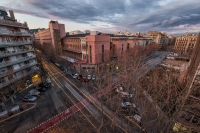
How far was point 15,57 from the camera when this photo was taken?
23.7 m

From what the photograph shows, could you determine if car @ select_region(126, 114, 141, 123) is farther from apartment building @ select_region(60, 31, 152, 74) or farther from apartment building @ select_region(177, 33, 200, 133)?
apartment building @ select_region(60, 31, 152, 74)

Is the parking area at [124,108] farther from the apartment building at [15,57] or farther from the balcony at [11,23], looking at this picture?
the balcony at [11,23]

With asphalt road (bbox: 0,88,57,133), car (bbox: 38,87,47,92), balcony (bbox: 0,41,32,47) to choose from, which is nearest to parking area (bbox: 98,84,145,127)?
asphalt road (bbox: 0,88,57,133)

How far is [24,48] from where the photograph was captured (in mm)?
26219

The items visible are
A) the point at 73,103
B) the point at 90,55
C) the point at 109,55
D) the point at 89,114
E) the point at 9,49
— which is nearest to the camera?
the point at 89,114

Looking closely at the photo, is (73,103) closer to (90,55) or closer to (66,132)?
(66,132)

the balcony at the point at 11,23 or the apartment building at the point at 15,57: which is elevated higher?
the balcony at the point at 11,23

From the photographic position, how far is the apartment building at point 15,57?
20.6m

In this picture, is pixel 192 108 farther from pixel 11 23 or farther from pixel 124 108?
pixel 11 23

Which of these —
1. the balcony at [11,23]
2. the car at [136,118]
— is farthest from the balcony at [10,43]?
the car at [136,118]

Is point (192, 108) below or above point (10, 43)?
below

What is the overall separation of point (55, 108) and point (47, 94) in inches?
252

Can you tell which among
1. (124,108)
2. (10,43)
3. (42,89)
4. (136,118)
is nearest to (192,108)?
(136,118)

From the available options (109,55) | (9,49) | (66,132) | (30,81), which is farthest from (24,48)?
(109,55)
